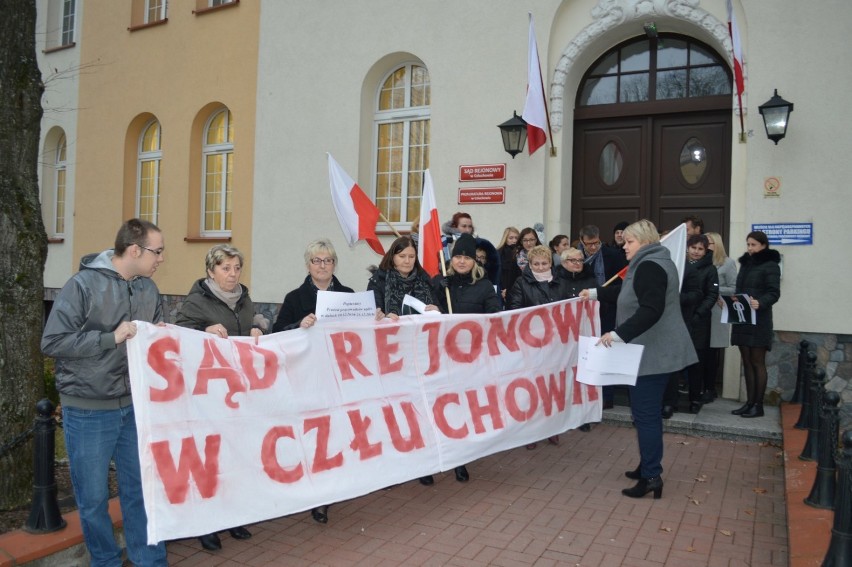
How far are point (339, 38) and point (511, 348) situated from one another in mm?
7693

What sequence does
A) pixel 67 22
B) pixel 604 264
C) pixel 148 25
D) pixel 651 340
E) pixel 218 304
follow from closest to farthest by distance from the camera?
1. pixel 218 304
2. pixel 651 340
3. pixel 604 264
4. pixel 148 25
5. pixel 67 22

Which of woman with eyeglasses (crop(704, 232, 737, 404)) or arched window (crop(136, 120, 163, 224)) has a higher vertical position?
arched window (crop(136, 120, 163, 224))

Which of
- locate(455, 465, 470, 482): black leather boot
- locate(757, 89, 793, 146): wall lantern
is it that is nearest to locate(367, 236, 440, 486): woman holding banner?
locate(455, 465, 470, 482): black leather boot

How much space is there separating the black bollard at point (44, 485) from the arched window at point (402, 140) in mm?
7939

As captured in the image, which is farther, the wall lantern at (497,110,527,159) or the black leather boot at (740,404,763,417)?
the wall lantern at (497,110,527,159)

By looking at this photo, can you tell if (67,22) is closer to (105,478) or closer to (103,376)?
(103,376)

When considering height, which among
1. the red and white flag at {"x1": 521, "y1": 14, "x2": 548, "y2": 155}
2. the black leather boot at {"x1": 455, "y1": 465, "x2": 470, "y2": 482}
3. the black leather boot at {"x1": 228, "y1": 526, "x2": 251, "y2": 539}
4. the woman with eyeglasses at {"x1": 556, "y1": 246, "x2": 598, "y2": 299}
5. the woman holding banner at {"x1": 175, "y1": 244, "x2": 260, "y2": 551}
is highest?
the red and white flag at {"x1": 521, "y1": 14, "x2": 548, "y2": 155}

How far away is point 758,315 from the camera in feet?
24.9

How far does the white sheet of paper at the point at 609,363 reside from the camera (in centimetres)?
540

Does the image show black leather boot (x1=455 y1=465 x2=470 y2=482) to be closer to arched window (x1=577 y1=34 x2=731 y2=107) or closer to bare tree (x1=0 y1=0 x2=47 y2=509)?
bare tree (x1=0 y1=0 x2=47 y2=509)

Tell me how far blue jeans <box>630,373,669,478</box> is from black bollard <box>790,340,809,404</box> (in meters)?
2.84

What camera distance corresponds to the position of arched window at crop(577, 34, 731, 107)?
9742 millimetres

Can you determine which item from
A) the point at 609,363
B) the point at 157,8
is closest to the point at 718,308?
the point at 609,363

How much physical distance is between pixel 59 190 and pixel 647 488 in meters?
16.7
